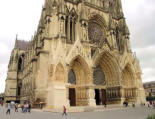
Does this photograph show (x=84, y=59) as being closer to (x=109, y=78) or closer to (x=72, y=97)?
(x=72, y=97)

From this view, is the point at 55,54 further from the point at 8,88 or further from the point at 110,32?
the point at 8,88

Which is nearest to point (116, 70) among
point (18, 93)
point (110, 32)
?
point (110, 32)

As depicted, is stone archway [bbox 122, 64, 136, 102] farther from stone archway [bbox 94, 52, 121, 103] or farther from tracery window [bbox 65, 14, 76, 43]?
tracery window [bbox 65, 14, 76, 43]

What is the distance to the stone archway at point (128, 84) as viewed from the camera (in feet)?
79.8

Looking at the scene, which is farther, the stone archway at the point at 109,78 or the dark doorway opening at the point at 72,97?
the stone archway at the point at 109,78

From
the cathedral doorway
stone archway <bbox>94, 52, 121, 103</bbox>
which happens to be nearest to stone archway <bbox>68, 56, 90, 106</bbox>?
stone archway <bbox>94, 52, 121, 103</bbox>

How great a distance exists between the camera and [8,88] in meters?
39.2

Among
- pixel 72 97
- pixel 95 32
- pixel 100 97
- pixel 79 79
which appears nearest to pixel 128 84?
pixel 100 97

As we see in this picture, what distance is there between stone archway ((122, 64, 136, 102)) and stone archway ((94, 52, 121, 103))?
173 centimetres

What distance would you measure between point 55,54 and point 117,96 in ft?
37.6

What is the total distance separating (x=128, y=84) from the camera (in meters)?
25.2

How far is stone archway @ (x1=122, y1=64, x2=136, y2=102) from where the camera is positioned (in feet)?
79.8

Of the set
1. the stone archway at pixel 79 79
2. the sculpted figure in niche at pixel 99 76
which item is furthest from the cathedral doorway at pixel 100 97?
the stone archway at pixel 79 79

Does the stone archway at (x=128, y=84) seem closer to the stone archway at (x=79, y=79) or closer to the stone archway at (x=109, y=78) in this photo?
the stone archway at (x=109, y=78)
